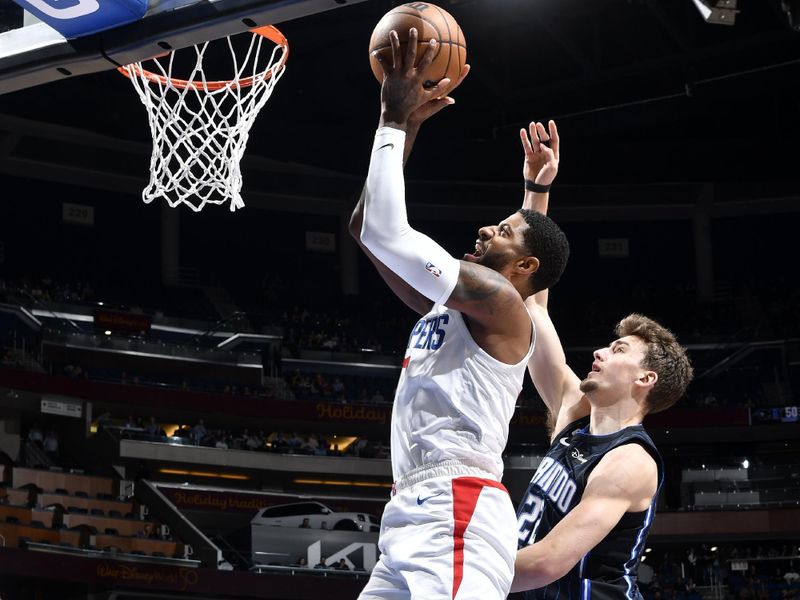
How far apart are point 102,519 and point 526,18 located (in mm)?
12538

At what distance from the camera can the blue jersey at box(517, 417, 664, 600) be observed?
3605 millimetres

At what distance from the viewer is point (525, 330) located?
3.20 meters

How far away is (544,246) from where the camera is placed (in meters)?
3.35

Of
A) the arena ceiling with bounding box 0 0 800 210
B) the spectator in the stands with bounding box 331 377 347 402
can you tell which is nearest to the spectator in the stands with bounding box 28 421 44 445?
the arena ceiling with bounding box 0 0 800 210

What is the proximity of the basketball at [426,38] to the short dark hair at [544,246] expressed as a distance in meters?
0.51

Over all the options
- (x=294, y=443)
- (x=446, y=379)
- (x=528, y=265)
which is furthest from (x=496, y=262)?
(x=294, y=443)

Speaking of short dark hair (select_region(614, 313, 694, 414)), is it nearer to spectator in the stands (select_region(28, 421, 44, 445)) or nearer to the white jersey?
the white jersey

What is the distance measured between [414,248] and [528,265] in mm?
543

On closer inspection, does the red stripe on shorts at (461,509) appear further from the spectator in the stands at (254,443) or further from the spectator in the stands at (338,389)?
the spectator in the stands at (338,389)

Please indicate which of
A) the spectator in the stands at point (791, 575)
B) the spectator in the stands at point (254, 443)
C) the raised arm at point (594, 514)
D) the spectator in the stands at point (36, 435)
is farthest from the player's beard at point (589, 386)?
the spectator in the stands at point (254, 443)

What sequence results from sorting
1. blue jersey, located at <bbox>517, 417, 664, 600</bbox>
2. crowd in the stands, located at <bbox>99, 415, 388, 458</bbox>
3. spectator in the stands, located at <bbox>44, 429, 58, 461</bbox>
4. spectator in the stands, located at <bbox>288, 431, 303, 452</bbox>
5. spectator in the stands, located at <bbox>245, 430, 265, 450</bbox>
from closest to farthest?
1. blue jersey, located at <bbox>517, 417, 664, 600</bbox>
2. spectator in the stands, located at <bbox>44, 429, 58, 461</bbox>
3. crowd in the stands, located at <bbox>99, 415, 388, 458</bbox>
4. spectator in the stands, located at <bbox>245, 430, 265, 450</bbox>
5. spectator in the stands, located at <bbox>288, 431, 303, 452</bbox>

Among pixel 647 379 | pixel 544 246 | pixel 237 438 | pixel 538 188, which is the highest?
pixel 538 188

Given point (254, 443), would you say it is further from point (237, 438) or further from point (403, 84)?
point (403, 84)

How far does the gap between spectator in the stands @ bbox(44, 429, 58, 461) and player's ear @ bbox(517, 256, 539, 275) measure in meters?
19.6
